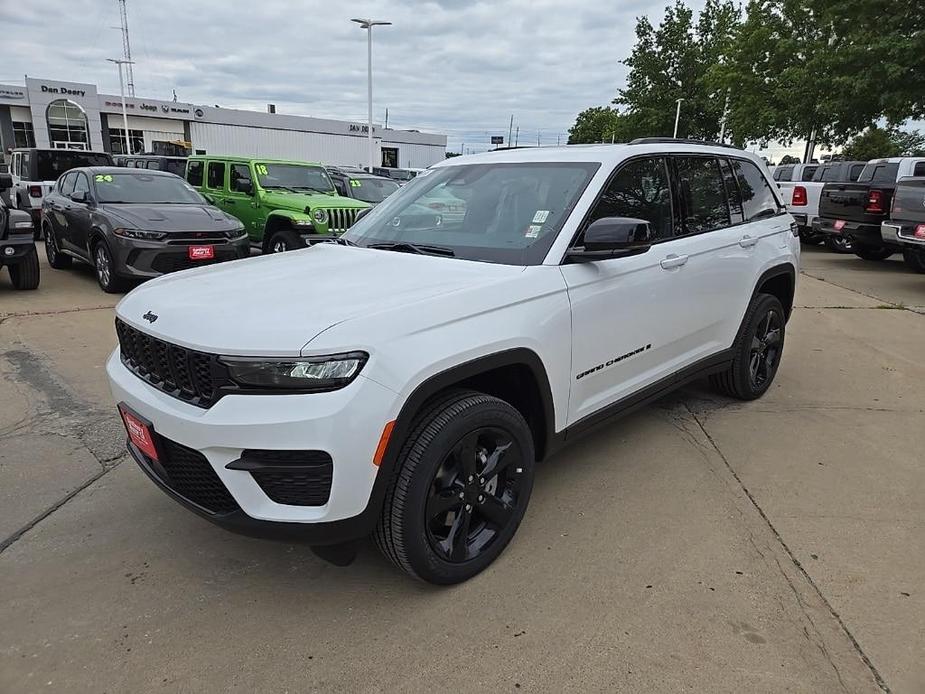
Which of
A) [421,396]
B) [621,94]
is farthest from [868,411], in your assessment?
[621,94]

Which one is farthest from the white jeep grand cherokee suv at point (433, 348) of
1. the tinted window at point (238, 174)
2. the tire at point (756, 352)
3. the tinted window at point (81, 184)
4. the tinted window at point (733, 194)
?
the tinted window at point (238, 174)

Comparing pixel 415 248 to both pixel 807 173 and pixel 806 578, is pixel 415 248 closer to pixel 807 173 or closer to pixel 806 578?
pixel 806 578

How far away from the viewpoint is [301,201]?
1013 cm

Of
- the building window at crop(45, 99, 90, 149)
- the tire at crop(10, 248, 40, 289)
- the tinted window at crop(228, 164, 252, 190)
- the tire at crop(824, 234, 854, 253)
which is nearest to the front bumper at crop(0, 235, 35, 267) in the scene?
the tire at crop(10, 248, 40, 289)

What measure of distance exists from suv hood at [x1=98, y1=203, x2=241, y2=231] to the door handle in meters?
6.56

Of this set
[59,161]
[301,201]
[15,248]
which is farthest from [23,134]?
[15,248]

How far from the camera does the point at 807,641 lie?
8.18 feet

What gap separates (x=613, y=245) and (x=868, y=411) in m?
3.07

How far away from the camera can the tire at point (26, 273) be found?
8.46 meters

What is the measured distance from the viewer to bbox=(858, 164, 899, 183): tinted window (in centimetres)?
1350

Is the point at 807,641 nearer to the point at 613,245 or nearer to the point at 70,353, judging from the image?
the point at 613,245

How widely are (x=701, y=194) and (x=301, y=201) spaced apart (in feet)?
23.7

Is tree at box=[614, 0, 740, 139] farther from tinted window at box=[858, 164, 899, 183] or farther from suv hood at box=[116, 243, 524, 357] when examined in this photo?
suv hood at box=[116, 243, 524, 357]

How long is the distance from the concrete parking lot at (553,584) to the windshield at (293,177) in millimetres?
7027
